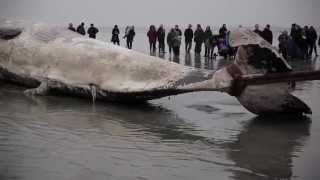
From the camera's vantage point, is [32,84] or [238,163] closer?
[238,163]

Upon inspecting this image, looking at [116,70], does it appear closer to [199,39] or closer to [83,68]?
[83,68]

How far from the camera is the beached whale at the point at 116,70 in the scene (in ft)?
28.0

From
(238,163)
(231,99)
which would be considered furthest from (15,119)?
(231,99)

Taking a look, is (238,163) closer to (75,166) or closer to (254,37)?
(75,166)

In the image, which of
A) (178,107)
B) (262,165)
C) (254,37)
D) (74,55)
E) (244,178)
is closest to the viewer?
(244,178)

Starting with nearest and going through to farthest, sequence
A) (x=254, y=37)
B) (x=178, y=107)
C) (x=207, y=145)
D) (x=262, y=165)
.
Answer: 1. (x=262, y=165)
2. (x=207, y=145)
3. (x=254, y=37)
4. (x=178, y=107)

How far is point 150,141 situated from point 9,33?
20.8 feet

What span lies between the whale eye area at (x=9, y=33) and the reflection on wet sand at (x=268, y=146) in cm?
613

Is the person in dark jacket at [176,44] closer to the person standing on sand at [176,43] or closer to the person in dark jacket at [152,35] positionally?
the person standing on sand at [176,43]

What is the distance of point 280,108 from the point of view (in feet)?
29.6

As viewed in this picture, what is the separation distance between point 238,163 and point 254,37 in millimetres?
2704

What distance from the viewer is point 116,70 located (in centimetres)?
1033

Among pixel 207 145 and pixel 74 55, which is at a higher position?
pixel 74 55

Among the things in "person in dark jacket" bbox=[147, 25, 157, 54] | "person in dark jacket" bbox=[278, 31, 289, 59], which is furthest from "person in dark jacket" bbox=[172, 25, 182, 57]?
"person in dark jacket" bbox=[278, 31, 289, 59]
